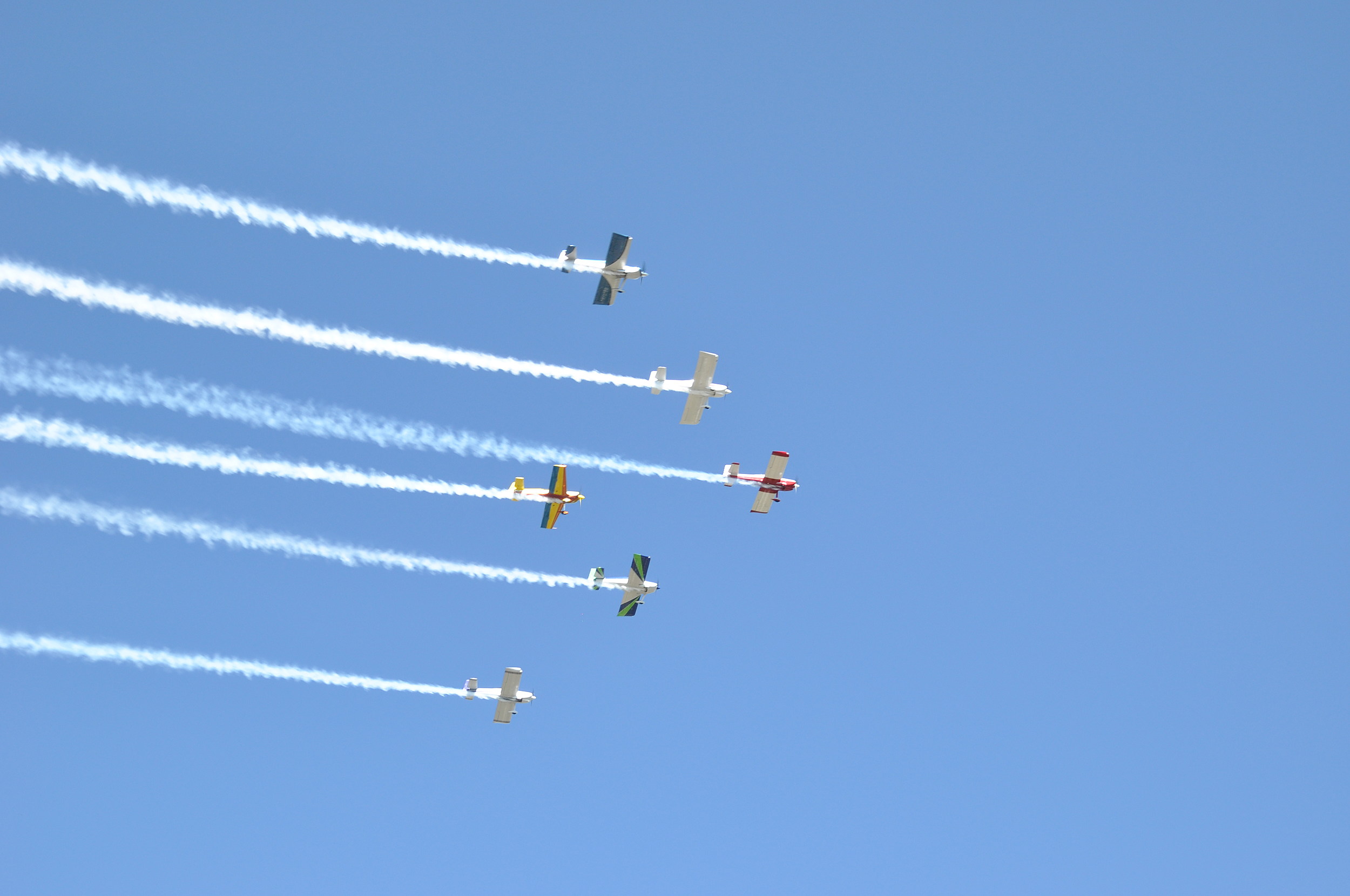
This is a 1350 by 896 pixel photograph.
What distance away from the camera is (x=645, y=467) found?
4859 cm

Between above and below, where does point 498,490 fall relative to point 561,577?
above

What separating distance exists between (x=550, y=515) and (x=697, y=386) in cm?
853

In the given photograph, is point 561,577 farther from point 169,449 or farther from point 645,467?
point 169,449

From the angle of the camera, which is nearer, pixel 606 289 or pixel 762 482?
pixel 606 289

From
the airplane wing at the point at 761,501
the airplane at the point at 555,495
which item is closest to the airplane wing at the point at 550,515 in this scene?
the airplane at the point at 555,495

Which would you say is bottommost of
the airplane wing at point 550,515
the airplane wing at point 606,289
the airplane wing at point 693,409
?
the airplane wing at point 550,515

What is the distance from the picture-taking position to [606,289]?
43.7 meters

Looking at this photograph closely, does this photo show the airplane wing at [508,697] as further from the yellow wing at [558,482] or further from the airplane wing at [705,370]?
the airplane wing at [705,370]

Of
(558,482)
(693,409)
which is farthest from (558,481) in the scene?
(693,409)

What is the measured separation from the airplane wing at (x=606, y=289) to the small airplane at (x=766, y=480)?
34.2ft

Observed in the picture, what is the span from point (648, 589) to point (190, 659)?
19.6 metres

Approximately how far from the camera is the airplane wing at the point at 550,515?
4778 centimetres

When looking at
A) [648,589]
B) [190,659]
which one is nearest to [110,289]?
[190,659]

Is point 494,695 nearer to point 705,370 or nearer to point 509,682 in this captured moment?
point 509,682
